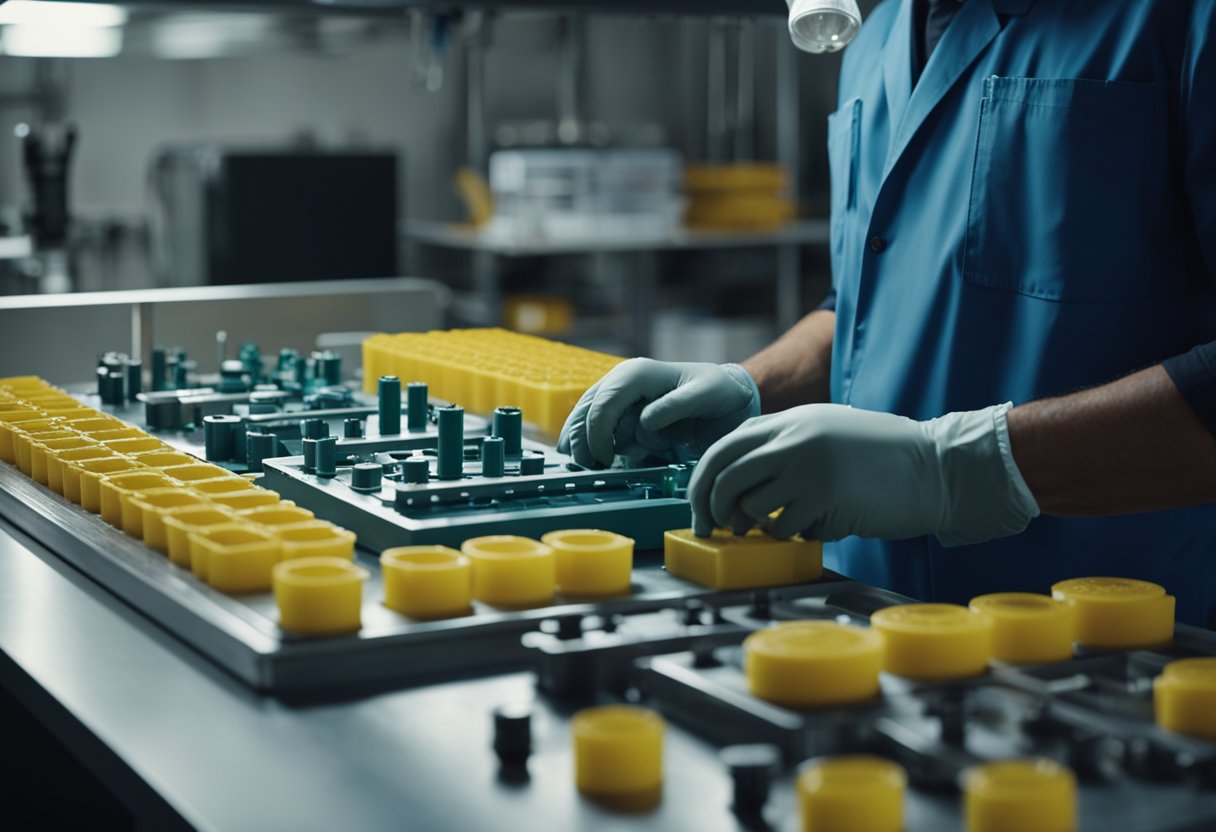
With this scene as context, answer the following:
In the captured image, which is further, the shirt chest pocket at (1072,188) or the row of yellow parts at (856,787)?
the shirt chest pocket at (1072,188)

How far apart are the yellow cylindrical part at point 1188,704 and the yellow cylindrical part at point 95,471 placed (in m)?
0.92

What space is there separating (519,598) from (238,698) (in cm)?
22

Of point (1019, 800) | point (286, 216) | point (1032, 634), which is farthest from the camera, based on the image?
point (286, 216)

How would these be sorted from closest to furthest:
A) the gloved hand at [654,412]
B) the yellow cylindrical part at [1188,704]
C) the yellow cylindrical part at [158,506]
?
the yellow cylindrical part at [1188,704], the yellow cylindrical part at [158,506], the gloved hand at [654,412]

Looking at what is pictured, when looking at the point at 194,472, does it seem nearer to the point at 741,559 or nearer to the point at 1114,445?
the point at 741,559

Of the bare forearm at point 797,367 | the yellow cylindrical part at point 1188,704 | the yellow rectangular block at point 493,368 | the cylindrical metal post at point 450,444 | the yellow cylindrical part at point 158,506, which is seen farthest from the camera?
the bare forearm at point 797,367

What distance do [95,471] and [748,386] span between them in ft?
2.33

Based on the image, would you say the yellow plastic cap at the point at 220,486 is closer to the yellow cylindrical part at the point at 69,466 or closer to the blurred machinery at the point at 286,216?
the yellow cylindrical part at the point at 69,466

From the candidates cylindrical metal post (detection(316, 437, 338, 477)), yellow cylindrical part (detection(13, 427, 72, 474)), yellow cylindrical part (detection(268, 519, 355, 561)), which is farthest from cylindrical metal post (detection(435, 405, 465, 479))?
yellow cylindrical part (detection(13, 427, 72, 474))

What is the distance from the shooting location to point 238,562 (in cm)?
105

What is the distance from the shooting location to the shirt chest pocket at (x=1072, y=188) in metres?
1.39

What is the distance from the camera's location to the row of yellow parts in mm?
679

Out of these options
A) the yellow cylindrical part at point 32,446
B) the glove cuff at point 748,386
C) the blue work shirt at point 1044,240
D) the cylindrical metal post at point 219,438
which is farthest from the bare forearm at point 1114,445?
the yellow cylindrical part at point 32,446

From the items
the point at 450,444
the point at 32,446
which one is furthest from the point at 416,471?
the point at 32,446
